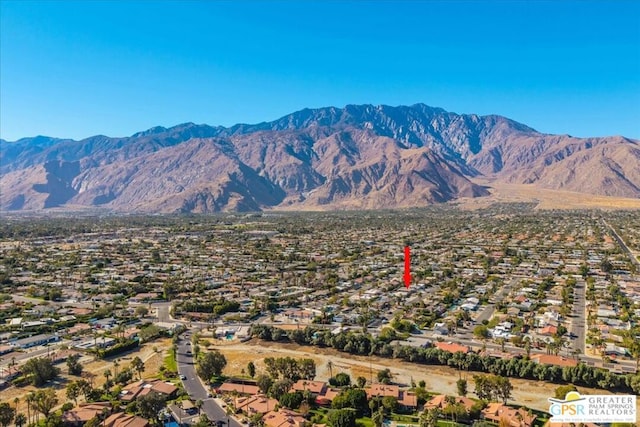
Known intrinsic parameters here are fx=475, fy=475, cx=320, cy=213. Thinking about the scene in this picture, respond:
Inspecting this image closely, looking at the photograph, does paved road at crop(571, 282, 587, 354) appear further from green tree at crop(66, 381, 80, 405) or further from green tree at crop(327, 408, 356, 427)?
green tree at crop(66, 381, 80, 405)

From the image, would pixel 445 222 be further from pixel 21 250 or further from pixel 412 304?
pixel 21 250

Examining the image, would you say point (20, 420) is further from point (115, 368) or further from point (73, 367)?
point (115, 368)

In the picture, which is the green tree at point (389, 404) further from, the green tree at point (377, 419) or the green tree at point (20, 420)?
the green tree at point (20, 420)

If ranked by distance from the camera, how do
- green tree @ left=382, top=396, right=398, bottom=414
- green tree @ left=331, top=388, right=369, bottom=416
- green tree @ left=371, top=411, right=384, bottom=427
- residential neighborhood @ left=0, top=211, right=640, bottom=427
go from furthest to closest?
residential neighborhood @ left=0, top=211, right=640, bottom=427 → green tree @ left=331, top=388, right=369, bottom=416 → green tree @ left=382, top=396, right=398, bottom=414 → green tree @ left=371, top=411, right=384, bottom=427

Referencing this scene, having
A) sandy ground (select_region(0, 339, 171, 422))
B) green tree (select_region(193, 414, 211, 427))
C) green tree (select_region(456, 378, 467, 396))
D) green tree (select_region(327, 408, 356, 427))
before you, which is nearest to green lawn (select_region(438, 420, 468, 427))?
green tree (select_region(456, 378, 467, 396))

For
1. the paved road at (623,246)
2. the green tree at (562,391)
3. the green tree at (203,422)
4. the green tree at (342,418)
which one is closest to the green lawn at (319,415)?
the green tree at (342,418)

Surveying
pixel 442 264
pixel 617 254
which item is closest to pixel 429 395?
pixel 442 264

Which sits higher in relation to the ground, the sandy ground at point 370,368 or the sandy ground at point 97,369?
the sandy ground at point 370,368

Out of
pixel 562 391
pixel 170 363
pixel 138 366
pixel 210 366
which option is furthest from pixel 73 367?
pixel 562 391
